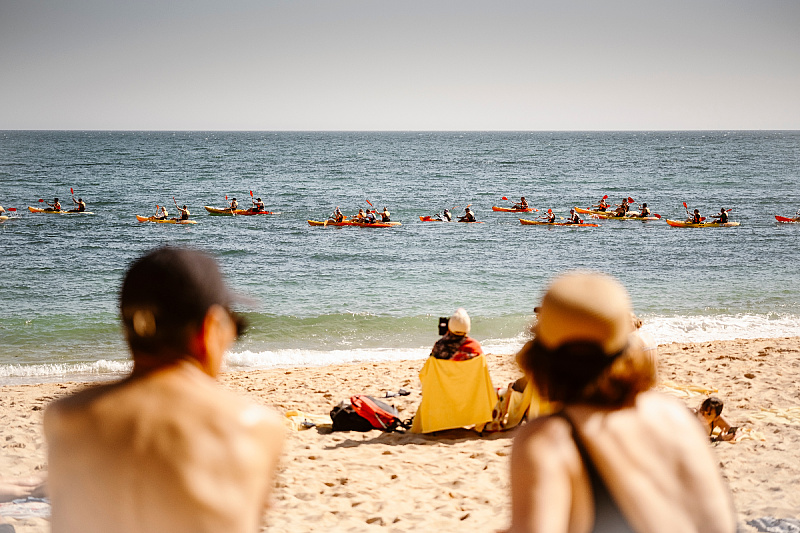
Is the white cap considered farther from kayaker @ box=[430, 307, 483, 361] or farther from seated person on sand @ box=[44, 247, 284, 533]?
seated person on sand @ box=[44, 247, 284, 533]

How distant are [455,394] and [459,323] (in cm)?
84

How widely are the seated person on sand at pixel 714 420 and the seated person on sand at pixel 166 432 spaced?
20.3 ft

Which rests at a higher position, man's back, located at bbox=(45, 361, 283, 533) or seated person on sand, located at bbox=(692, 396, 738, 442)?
man's back, located at bbox=(45, 361, 283, 533)

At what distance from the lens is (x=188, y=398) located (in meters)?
1.32

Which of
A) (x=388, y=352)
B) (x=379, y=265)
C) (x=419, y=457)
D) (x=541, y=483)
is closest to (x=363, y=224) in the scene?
(x=379, y=265)

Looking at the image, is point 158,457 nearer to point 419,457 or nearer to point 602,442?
point 602,442

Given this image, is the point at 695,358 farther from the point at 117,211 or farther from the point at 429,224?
the point at 117,211

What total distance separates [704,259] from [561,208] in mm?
18885

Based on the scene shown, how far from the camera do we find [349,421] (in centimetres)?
745

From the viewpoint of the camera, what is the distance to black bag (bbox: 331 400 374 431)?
293 inches

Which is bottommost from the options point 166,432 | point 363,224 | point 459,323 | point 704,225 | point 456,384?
point 456,384

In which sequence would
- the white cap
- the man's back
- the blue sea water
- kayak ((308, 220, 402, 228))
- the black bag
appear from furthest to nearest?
kayak ((308, 220, 402, 228)) < the blue sea water < the black bag < the white cap < the man's back

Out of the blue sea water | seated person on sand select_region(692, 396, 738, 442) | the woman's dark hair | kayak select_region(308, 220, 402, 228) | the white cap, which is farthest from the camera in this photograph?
kayak select_region(308, 220, 402, 228)

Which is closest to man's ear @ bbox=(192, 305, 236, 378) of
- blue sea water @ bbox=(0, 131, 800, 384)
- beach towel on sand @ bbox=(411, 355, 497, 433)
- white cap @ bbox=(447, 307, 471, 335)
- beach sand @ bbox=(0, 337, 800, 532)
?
blue sea water @ bbox=(0, 131, 800, 384)
